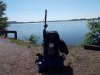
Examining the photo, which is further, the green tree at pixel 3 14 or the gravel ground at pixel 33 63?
the green tree at pixel 3 14

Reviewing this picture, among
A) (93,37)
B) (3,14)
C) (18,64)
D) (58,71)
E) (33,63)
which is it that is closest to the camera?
(58,71)

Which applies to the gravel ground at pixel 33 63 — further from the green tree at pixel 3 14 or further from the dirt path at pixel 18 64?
the green tree at pixel 3 14

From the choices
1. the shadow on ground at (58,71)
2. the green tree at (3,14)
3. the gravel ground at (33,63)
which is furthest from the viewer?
the green tree at (3,14)

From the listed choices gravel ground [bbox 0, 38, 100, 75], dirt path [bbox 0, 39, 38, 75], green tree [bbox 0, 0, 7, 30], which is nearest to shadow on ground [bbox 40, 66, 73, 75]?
gravel ground [bbox 0, 38, 100, 75]

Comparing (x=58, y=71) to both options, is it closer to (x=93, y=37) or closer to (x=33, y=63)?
(x=33, y=63)

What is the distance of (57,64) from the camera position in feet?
31.0

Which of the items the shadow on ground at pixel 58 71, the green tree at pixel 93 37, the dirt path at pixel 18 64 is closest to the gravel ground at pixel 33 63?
the dirt path at pixel 18 64

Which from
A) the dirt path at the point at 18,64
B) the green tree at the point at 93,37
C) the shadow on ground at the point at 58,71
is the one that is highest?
the shadow on ground at the point at 58,71

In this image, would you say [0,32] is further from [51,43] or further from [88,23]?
[51,43]

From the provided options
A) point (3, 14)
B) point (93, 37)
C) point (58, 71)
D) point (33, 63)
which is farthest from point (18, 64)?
point (3, 14)

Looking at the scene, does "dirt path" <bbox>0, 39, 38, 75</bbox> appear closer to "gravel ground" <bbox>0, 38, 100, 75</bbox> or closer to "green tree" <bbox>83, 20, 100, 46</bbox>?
"gravel ground" <bbox>0, 38, 100, 75</bbox>

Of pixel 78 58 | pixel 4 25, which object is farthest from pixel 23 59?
pixel 4 25

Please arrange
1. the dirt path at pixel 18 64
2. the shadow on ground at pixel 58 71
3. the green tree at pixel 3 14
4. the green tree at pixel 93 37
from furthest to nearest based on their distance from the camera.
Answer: the green tree at pixel 3 14, the green tree at pixel 93 37, the dirt path at pixel 18 64, the shadow on ground at pixel 58 71

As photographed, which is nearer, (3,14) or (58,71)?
(58,71)
